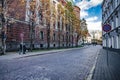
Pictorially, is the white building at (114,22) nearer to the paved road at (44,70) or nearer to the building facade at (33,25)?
the building facade at (33,25)

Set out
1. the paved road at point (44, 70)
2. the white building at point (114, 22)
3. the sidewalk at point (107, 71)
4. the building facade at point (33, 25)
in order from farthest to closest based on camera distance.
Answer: the building facade at point (33, 25), the white building at point (114, 22), the paved road at point (44, 70), the sidewalk at point (107, 71)

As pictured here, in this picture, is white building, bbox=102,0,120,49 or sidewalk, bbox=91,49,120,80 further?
white building, bbox=102,0,120,49

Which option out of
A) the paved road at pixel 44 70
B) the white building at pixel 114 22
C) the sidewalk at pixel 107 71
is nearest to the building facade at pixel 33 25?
the paved road at pixel 44 70

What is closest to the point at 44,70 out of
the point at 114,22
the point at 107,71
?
the point at 107,71

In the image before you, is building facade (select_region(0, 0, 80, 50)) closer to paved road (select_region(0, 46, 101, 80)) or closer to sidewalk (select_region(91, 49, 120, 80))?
paved road (select_region(0, 46, 101, 80))

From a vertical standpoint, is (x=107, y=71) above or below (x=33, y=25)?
below

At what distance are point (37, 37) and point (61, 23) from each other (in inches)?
749

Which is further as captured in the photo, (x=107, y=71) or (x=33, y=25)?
(x=33, y=25)

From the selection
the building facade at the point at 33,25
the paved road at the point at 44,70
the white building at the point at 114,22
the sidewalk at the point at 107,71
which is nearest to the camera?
the sidewalk at the point at 107,71

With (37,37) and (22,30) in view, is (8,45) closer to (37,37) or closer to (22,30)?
(22,30)

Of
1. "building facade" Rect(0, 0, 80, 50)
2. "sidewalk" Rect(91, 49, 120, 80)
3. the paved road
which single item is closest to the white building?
"building facade" Rect(0, 0, 80, 50)

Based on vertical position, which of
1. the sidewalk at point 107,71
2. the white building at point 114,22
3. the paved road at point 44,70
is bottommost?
the paved road at point 44,70

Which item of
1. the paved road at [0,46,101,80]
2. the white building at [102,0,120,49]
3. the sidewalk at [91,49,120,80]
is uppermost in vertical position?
the white building at [102,0,120,49]

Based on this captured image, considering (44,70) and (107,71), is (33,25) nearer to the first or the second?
(44,70)
